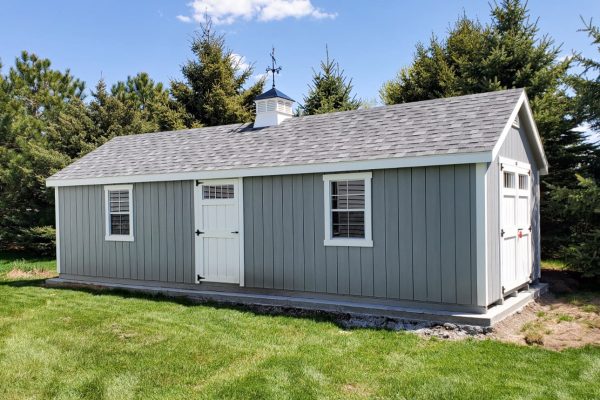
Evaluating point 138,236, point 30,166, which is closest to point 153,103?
point 30,166

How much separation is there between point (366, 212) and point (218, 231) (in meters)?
2.91

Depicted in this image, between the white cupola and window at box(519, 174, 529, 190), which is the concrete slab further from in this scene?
the white cupola

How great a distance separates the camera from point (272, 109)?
1103 cm

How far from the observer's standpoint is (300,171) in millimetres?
8328

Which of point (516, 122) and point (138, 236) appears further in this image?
point (138, 236)

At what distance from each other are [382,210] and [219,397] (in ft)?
13.1

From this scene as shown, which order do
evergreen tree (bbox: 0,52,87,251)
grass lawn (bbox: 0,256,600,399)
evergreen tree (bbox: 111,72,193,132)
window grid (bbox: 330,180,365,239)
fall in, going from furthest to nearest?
evergreen tree (bbox: 111,72,193,132)
evergreen tree (bbox: 0,52,87,251)
window grid (bbox: 330,180,365,239)
grass lawn (bbox: 0,256,600,399)

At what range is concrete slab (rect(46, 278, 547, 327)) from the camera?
23.0 ft

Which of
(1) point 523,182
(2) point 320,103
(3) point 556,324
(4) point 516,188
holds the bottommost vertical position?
(3) point 556,324

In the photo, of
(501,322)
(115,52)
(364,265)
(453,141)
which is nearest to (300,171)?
(364,265)

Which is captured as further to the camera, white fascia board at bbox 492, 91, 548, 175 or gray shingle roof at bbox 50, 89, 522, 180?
gray shingle roof at bbox 50, 89, 522, 180

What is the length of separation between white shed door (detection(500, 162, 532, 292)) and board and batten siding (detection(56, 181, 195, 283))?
17.8ft

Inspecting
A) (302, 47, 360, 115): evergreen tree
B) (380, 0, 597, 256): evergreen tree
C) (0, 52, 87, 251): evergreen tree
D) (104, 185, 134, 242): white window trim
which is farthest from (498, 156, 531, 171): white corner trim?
(0, 52, 87, 251): evergreen tree

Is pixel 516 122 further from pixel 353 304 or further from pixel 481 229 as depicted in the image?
pixel 353 304
